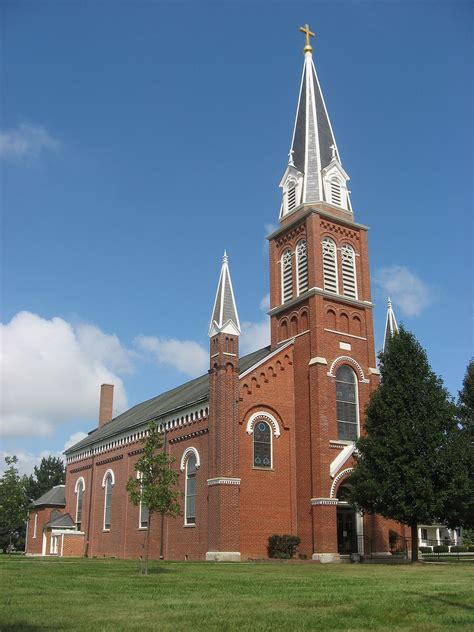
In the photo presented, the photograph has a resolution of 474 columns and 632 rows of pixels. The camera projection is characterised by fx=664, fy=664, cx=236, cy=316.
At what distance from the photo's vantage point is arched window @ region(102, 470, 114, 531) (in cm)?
5001

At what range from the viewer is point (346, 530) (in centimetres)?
3753

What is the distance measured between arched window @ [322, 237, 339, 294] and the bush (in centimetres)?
1470

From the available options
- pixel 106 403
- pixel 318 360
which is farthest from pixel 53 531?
pixel 318 360

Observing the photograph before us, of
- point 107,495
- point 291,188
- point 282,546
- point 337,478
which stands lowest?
point 282,546

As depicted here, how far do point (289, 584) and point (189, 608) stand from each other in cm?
582

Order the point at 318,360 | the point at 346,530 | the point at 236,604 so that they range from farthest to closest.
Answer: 1. the point at 318,360
2. the point at 346,530
3. the point at 236,604

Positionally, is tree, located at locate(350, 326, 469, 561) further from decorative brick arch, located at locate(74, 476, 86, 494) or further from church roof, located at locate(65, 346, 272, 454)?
decorative brick arch, located at locate(74, 476, 86, 494)

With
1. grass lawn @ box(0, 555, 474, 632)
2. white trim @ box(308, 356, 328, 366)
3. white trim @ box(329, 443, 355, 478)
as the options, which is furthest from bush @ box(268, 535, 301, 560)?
grass lawn @ box(0, 555, 474, 632)

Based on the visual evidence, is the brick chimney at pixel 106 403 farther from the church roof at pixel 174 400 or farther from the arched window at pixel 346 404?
the arched window at pixel 346 404

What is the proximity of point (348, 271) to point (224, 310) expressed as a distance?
9.68 m

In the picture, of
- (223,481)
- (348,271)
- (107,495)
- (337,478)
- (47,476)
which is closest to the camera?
(223,481)

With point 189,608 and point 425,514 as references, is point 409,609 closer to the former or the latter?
point 189,608

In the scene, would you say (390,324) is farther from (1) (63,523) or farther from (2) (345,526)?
(1) (63,523)

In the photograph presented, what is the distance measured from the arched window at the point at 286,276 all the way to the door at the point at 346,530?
43.7 ft
